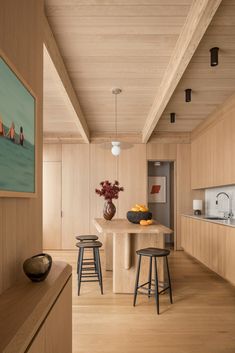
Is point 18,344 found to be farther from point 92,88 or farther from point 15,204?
point 92,88

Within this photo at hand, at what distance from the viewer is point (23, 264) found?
5.47ft

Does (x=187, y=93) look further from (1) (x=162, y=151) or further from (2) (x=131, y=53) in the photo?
(1) (x=162, y=151)

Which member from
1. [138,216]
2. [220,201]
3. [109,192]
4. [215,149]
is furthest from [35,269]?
[220,201]

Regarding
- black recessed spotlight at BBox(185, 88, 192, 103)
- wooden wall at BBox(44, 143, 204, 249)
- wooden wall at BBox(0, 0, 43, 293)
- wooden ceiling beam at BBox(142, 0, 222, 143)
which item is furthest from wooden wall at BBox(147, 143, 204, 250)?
wooden wall at BBox(0, 0, 43, 293)

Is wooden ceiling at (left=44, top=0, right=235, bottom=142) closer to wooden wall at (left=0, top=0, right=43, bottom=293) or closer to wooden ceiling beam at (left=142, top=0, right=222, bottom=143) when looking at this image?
wooden ceiling beam at (left=142, top=0, right=222, bottom=143)

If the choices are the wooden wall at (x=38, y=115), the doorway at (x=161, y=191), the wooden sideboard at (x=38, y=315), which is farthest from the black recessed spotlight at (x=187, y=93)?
the doorway at (x=161, y=191)

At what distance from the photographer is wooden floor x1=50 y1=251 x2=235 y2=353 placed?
2604 millimetres

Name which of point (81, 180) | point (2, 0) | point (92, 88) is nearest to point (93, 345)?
point (2, 0)

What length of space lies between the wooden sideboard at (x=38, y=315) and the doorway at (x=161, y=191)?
21.0 feet

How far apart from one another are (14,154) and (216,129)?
4.38 metres

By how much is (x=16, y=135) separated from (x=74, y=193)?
565 cm

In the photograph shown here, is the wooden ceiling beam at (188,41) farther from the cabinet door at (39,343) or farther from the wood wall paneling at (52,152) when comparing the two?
the wood wall paneling at (52,152)

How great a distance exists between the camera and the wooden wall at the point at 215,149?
4637 millimetres

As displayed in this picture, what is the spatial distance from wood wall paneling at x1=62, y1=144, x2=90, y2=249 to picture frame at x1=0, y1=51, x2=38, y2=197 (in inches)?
206
